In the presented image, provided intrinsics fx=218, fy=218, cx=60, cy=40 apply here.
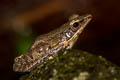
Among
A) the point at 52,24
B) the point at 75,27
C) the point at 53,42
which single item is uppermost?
the point at 52,24

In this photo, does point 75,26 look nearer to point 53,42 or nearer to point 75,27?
point 75,27

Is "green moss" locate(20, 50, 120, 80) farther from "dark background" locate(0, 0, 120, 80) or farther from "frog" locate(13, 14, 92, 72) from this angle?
"dark background" locate(0, 0, 120, 80)

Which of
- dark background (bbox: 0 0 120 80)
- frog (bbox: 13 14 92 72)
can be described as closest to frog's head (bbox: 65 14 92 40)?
frog (bbox: 13 14 92 72)

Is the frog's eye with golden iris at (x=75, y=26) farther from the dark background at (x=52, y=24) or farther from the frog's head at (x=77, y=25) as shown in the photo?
the dark background at (x=52, y=24)

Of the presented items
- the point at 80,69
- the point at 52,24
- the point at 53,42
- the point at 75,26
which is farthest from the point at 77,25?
the point at 52,24

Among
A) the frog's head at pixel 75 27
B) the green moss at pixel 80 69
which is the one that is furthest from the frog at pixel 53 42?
the green moss at pixel 80 69

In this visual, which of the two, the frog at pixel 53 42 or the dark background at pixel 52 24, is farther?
the dark background at pixel 52 24
